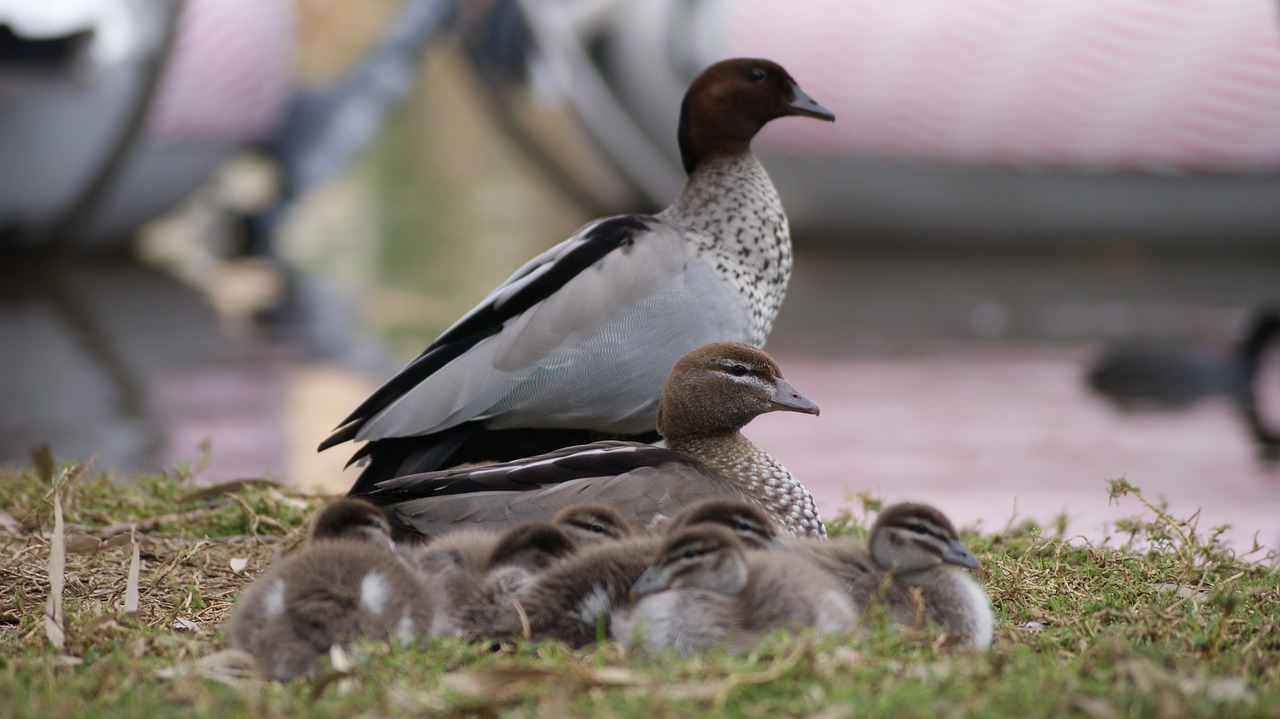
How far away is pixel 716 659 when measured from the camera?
284cm

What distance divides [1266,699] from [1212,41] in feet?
33.2

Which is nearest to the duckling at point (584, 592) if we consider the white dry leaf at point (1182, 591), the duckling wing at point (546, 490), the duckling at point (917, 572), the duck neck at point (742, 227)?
the duckling at point (917, 572)

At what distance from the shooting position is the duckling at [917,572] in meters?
3.24

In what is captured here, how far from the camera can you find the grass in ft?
8.79

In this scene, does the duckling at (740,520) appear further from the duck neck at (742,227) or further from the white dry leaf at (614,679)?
the duck neck at (742,227)

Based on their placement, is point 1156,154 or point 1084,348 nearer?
point 1084,348

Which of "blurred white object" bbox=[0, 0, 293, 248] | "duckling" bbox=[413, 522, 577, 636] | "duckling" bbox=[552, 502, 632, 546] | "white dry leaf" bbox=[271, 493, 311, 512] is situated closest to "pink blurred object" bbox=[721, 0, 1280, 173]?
"blurred white object" bbox=[0, 0, 293, 248]

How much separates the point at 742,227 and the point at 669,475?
1.28m

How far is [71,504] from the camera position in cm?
471

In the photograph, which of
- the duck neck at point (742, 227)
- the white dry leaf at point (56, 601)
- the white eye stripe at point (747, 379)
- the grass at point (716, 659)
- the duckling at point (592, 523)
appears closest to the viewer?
the grass at point (716, 659)

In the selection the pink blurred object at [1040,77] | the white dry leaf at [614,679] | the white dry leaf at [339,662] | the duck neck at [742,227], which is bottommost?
the white dry leaf at [339,662]

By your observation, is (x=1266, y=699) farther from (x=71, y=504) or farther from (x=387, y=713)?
(x=71, y=504)

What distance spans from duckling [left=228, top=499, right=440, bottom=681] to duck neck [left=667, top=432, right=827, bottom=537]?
1.05 metres

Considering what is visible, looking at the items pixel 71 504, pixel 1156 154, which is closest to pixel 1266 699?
pixel 71 504
